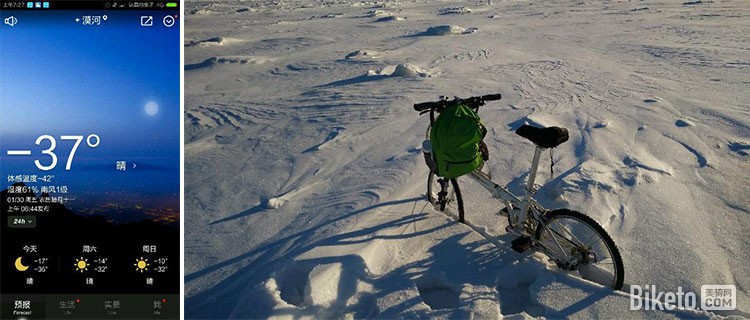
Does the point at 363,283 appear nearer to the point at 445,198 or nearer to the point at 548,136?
the point at 445,198

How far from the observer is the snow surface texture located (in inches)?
120

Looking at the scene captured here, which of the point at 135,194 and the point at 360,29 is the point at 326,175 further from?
the point at 360,29

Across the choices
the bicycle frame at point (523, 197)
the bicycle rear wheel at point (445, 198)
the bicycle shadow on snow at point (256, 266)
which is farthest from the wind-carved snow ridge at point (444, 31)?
the bicycle frame at point (523, 197)

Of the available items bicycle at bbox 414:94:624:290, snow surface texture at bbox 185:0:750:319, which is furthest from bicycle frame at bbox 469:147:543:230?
snow surface texture at bbox 185:0:750:319

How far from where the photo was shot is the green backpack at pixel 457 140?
3061 millimetres

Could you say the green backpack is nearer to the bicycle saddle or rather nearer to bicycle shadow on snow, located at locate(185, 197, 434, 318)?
the bicycle saddle

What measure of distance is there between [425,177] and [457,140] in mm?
1741

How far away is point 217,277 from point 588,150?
4.25 m

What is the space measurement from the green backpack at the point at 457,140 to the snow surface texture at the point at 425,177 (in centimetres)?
72

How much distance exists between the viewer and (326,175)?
4988 millimetres

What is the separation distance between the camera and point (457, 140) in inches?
121

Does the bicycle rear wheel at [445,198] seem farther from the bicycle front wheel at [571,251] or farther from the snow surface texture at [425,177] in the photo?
the bicycle front wheel at [571,251]

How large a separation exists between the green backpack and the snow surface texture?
0.72 m

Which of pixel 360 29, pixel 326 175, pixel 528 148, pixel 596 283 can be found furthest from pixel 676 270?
pixel 360 29
